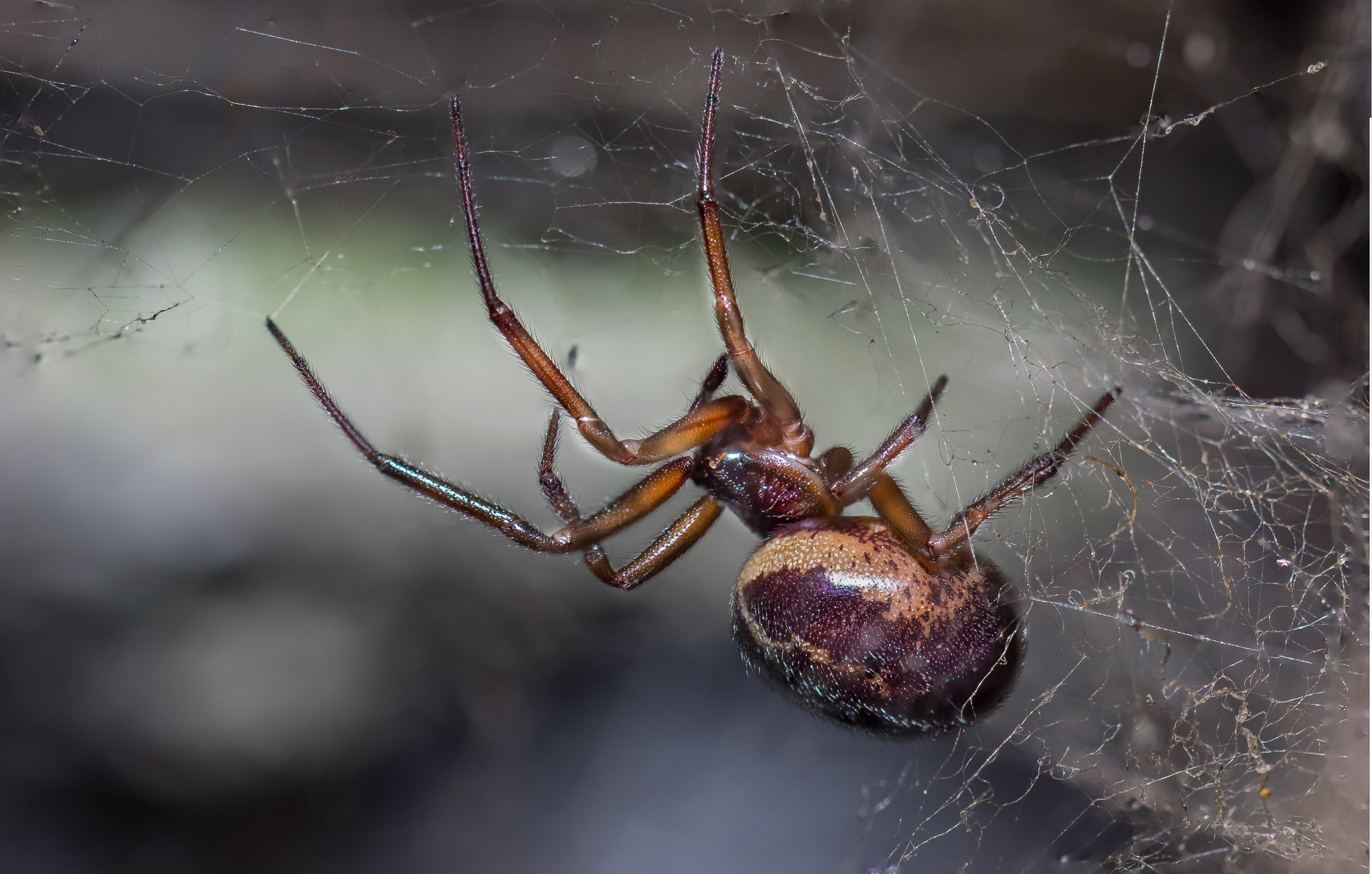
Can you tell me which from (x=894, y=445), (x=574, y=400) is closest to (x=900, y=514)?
(x=894, y=445)

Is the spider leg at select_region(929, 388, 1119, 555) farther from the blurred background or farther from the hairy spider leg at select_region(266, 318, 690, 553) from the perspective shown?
the hairy spider leg at select_region(266, 318, 690, 553)

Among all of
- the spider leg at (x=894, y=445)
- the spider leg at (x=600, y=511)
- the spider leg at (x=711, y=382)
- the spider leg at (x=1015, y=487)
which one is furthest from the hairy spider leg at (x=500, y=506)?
the spider leg at (x=1015, y=487)

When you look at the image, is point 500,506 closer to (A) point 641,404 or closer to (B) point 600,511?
(B) point 600,511

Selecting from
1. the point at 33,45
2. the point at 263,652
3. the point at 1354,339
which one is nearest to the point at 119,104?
the point at 33,45

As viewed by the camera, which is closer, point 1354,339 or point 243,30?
point 243,30

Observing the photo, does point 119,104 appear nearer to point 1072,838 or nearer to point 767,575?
point 767,575

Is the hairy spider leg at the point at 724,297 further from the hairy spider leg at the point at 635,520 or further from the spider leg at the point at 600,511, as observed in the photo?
the spider leg at the point at 600,511

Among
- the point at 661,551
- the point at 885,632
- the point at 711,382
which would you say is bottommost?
the point at 885,632
